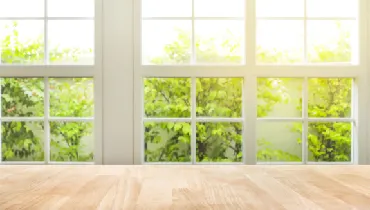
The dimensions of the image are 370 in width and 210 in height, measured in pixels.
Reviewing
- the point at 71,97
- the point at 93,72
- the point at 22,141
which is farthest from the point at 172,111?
the point at 22,141

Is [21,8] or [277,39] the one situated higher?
[21,8]

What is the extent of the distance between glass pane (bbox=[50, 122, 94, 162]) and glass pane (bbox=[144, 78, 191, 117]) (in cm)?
49

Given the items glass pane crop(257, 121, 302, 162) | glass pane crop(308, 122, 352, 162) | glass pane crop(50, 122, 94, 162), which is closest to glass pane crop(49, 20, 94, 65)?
glass pane crop(50, 122, 94, 162)

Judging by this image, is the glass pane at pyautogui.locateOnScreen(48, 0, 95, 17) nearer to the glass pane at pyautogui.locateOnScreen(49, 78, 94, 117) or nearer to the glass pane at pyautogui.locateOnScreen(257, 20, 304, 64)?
the glass pane at pyautogui.locateOnScreen(49, 78, 94, 117)

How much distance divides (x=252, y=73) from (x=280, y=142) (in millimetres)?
646

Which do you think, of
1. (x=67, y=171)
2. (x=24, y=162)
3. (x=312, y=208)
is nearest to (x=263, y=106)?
(x=24, y=162)

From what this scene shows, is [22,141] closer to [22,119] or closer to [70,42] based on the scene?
[22,119]

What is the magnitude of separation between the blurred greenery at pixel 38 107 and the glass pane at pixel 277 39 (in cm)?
131

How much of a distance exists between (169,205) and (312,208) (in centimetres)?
28

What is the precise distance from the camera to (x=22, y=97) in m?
3.23

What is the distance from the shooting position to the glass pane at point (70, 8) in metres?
3.18

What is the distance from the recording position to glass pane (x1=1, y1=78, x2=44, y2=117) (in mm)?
3209

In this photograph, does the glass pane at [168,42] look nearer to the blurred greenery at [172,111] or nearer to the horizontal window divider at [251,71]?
the blurred greenery at [172,111]

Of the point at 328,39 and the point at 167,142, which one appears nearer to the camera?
the point at 167,142
